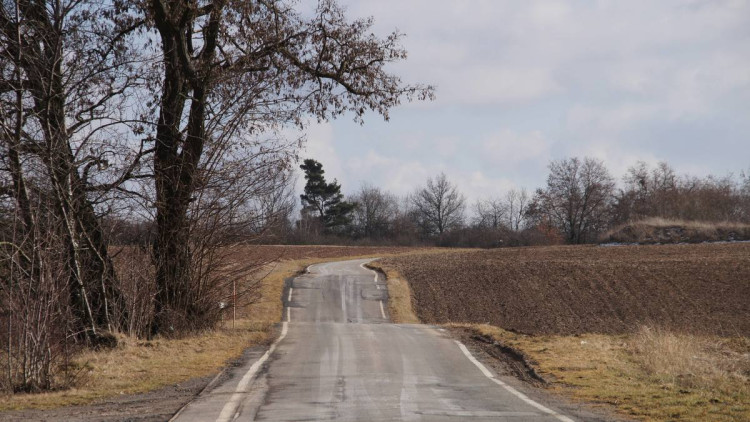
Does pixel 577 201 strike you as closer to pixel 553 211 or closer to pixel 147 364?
pixel 553 211

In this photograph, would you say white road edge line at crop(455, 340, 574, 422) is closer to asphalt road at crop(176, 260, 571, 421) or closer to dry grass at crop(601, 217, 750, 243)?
asphalt road at crop(176, 260, 571, 421)

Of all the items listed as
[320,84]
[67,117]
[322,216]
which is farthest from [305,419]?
[322,216]

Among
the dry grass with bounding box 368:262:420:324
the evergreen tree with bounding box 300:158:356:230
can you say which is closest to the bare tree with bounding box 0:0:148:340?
the dry grass with bounding box 368:262:420:324

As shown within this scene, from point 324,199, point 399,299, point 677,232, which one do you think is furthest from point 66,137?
point 324,199

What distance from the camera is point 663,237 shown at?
217 ft

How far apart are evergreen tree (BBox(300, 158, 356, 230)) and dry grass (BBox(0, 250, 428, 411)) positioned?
262 feet

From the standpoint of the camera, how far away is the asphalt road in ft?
28.3

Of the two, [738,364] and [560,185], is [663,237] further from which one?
[738,364]

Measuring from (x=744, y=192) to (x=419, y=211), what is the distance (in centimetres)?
5110

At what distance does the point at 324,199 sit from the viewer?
333ft

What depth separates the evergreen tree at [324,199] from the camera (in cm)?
9988

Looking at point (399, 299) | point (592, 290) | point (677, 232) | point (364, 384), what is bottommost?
point (399, 299)

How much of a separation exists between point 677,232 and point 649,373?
2298 inches

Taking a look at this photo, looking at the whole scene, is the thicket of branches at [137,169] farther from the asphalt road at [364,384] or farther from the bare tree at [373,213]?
the bare tree at [373,213]
